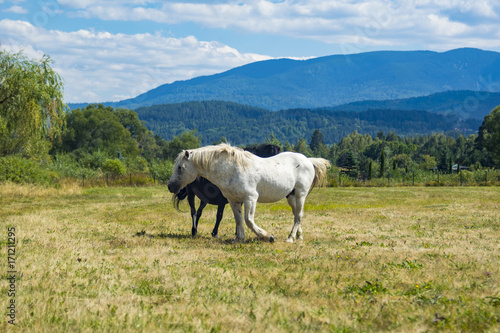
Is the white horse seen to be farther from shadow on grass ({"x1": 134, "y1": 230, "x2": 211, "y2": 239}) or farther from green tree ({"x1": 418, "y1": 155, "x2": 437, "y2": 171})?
green tree ({"x1": 418, "y1": 155, "x2": 437, "y2": 171})

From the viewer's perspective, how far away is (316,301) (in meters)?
6.10

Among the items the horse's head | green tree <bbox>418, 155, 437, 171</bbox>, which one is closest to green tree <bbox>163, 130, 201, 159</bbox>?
green tree <bbox>418, 155, 437, 171</bbox>

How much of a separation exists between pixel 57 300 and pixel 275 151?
323 inches

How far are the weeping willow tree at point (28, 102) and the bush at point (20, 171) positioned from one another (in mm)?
3241

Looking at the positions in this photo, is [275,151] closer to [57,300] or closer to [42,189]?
[57,300]

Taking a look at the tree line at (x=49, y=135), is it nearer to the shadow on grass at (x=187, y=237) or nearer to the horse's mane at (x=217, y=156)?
the shadow on grass at (x=187, y=237)

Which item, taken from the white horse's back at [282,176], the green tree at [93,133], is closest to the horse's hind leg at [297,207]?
the white horse's back at [282,176]

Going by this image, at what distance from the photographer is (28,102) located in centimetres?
2255

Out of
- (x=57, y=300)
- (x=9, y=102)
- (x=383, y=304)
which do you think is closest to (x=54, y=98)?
(x=9, y=102)

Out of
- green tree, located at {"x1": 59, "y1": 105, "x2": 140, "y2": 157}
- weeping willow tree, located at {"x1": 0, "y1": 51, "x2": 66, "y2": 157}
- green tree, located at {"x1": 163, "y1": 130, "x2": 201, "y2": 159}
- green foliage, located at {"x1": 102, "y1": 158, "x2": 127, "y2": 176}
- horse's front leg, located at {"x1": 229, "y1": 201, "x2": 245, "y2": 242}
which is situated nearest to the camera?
horse's front leg, located at {"x1": 229, "y1": 201, "x2": 245, "y2": 242}

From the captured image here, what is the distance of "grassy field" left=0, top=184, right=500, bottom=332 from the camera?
5.29 m

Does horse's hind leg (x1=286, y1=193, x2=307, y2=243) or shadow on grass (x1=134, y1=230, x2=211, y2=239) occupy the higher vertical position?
horse's hind leg (x1=286, y1=193, x2=307, y2=243)

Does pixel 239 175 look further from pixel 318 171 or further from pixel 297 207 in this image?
pixel 318 171

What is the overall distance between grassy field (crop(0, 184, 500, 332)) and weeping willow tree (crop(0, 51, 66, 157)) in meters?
11.9
